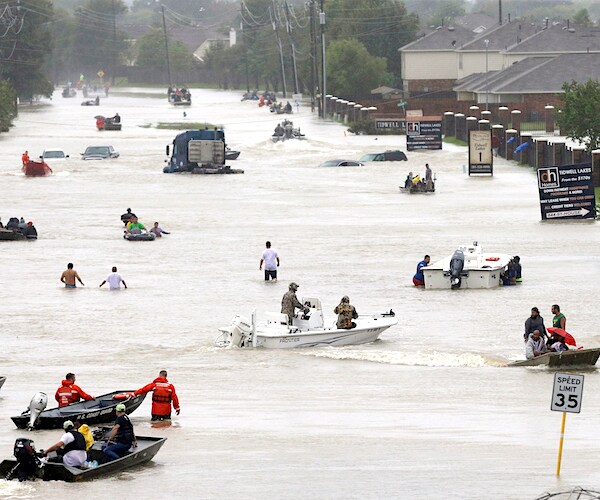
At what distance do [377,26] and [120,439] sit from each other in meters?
145

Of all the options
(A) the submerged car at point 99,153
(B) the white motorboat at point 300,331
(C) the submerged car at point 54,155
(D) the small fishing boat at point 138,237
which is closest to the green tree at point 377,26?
(A) the submerged car at point 99,153

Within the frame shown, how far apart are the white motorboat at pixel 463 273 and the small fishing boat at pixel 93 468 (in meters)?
19.7

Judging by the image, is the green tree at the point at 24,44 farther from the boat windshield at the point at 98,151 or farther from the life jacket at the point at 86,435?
the life jacket at the point at 86,435

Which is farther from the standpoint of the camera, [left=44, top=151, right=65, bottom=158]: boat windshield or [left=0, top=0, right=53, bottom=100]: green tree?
[left=0, top=0, right=53, bottom=100]: green tree

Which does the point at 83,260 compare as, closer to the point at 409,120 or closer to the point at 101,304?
the point at 101,304

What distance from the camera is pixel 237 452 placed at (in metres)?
25.2

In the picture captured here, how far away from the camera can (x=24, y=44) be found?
15500 centimetres

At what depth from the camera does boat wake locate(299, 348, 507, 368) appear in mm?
33594

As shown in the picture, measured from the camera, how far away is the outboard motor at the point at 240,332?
34.6 meters

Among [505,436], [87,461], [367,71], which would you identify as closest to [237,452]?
[87,461]

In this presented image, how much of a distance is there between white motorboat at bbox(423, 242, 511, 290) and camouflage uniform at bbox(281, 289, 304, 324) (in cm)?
880

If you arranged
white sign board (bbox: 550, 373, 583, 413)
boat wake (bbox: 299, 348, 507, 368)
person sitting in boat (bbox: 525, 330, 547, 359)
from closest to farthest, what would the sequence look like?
white sign board (bbox: 550, 373, 583, 413) → person sitting in boat (bbox: 525, 330, 547, 359) → boat wake (bbox: 299, 348, 507, 368)

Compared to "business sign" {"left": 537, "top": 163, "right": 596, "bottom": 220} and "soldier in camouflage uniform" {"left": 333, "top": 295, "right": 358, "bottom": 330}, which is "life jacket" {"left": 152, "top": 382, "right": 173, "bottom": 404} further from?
"business sign" {"left": 537, "top": 163, "right": 596, "bottom": 220}

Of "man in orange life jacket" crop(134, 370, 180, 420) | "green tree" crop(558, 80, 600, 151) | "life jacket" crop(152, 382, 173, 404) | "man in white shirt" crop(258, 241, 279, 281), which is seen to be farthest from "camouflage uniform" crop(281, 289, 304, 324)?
"green tree" crop(558, 80, 600, 151)
